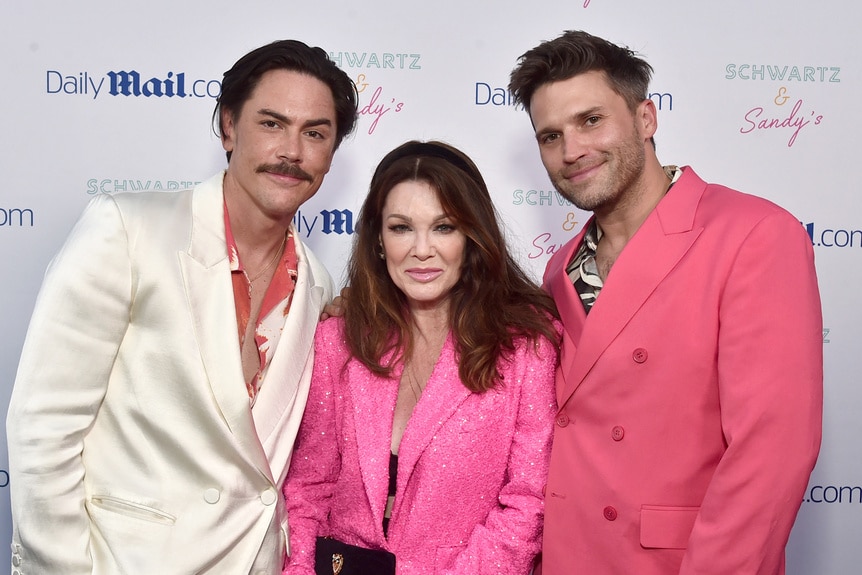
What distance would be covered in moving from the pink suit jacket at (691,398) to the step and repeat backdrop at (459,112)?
3.90 feet

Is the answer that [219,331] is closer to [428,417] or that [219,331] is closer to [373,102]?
[428,417]

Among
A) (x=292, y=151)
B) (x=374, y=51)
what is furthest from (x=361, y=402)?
(x=374, y=51)

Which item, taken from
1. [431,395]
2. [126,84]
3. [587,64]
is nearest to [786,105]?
[587,64]

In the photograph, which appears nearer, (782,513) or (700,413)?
(782,513)

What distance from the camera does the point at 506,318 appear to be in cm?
219

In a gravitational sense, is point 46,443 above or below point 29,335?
below

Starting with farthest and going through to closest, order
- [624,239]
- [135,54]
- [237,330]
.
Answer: [135,54]
[624,239]
[237,330]

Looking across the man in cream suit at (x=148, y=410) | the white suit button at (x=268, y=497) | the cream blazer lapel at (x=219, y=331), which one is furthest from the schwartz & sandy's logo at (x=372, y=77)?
the white suit button at (x=268, y=497)

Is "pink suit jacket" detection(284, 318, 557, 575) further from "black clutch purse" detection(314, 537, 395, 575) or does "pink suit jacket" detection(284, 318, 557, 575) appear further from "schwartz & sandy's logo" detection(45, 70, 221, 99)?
"schwartz & sandy's logo" detection(45, 70, 221, 99)

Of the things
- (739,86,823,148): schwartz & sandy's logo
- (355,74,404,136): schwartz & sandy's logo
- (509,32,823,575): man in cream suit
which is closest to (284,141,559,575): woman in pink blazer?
(509,32,823,575): man in cream suit

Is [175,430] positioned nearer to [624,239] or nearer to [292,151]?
A: [292,151]

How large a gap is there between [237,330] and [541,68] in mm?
1085

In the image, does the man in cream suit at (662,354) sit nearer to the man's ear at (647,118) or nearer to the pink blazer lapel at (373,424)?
the man's ear at (647,118)

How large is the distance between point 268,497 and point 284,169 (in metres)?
0.88
